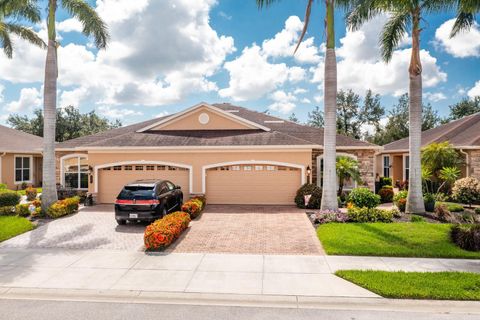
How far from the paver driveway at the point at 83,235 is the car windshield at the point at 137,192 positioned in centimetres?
125

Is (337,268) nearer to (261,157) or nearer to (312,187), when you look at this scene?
(312,187)

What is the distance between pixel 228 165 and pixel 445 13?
1259 cm

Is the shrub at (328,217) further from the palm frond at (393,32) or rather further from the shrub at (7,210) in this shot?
the shrub at (7,210)

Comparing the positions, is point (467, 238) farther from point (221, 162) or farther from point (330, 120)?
point (221, 162)

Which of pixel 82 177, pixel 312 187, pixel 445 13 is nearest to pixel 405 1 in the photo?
pixel 445 13

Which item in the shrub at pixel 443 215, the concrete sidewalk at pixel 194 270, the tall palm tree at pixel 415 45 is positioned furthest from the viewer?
the tall palm tree at pixel 415 45

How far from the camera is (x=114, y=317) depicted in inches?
214

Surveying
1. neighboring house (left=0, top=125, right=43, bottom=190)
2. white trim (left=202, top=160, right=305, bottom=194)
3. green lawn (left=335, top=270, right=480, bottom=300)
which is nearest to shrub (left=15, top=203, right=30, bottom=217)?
white trim (left=202, top=160, right=305, bottom=194)

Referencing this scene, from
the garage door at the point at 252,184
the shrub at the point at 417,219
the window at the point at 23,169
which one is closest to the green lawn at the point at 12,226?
the garage door at the point at 252,184

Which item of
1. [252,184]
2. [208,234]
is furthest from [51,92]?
[252,184]

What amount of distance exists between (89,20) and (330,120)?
508 inches

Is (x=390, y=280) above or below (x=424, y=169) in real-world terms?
below

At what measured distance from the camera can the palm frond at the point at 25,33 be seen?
17406 millimetres

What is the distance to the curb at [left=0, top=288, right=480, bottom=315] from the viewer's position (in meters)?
5.81
